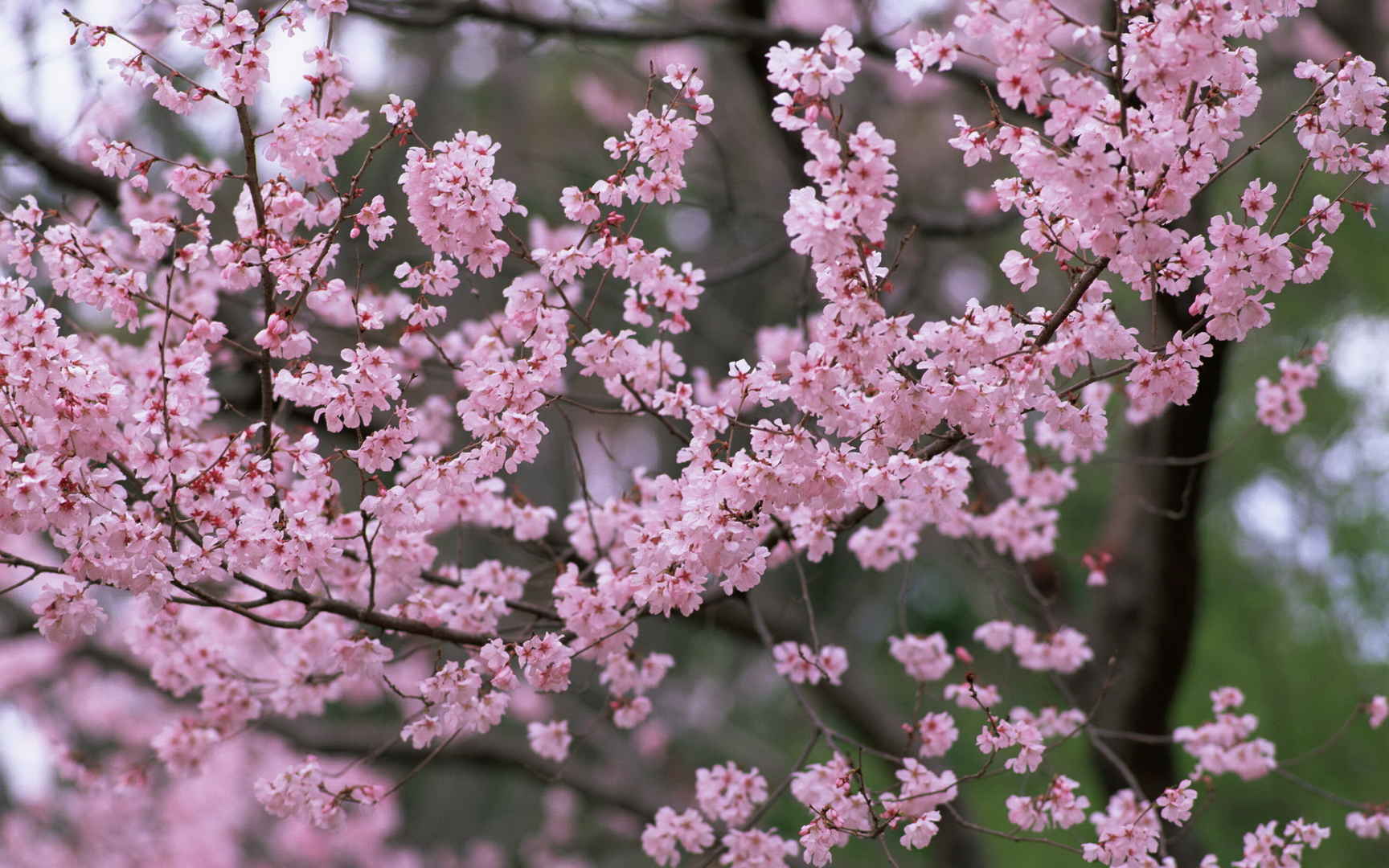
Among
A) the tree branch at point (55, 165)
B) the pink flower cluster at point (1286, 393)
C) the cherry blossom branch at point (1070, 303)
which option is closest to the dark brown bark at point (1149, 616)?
the pink flower cluster at point (1286, 393)

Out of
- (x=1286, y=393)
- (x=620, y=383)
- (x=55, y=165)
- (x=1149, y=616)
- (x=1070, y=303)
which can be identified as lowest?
(x=1149, y=616)

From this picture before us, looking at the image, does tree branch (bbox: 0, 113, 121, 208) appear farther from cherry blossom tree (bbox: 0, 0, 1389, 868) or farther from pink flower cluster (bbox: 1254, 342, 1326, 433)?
pink flower cluster (bbox: 1254, 342, 1326, 433)

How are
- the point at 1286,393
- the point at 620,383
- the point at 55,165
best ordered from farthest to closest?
the point at 55,165
the point at 1286,393
the point at 620,383

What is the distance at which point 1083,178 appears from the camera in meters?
2.22

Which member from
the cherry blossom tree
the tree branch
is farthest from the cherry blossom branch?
the tree branch

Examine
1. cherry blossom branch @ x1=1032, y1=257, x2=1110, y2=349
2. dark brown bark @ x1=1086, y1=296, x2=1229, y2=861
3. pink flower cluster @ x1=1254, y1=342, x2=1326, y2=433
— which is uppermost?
cherry blossom branch @ x1=1032, y1=257, x2=1110, y2=349

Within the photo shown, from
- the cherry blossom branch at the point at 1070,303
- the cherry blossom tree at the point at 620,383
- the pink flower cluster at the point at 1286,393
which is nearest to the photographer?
the cherry blossom tree at the point at 620,383

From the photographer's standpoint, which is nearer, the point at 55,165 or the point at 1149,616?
the point at 55,165

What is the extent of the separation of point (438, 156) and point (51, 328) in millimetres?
851

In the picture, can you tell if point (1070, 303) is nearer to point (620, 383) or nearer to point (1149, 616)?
point (620, 383)

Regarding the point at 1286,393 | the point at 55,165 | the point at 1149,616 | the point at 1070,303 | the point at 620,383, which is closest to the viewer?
the point at 1070,303

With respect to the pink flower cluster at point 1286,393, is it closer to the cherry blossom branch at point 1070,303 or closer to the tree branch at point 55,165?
the cherry blossom branch at point 1070,303

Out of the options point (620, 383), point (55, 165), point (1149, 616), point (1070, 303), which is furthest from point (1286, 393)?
point (55, 165)

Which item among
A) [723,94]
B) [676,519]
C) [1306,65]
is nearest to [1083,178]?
[1306,65]
